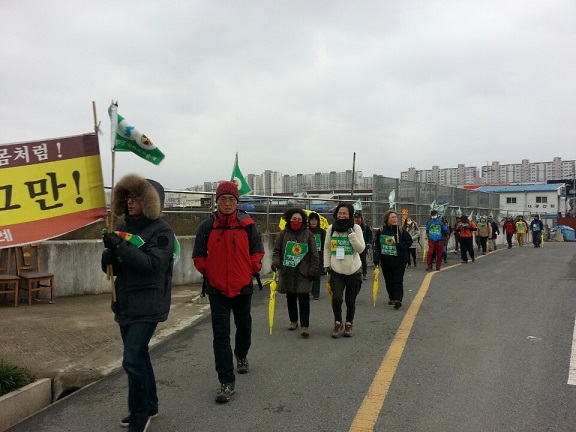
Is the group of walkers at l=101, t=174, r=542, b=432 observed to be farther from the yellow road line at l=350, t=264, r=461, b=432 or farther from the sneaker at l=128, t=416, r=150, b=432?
the yellow road line at l=350, t=264, r=461, b=432

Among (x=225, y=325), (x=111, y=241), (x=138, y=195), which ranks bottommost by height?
(x=225, y=325)

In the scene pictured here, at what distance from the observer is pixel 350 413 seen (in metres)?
3.76

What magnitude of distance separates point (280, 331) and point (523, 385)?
10.3 feet

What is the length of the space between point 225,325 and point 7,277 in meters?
5.05

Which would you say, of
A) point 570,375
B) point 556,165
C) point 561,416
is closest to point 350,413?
point 561,416

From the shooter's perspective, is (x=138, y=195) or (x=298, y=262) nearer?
(x=138, y=195)

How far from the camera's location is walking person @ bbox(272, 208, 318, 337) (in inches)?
244

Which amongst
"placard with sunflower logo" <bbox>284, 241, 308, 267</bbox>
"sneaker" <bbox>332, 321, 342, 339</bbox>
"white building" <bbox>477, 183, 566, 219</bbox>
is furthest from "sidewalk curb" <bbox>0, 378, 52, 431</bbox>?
"white building" <bbox>477, 183, 566, 219</bbox>

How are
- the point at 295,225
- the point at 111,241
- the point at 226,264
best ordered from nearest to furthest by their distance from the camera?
the point at 111,241 < the point at 226,264 < the point at 295,225

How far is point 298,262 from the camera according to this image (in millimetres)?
6266

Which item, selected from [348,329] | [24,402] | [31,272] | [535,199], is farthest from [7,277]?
[535,199]

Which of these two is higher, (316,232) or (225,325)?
(316,232)

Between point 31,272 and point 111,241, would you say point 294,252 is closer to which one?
point 111,241

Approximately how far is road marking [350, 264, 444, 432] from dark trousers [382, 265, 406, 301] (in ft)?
2.58
